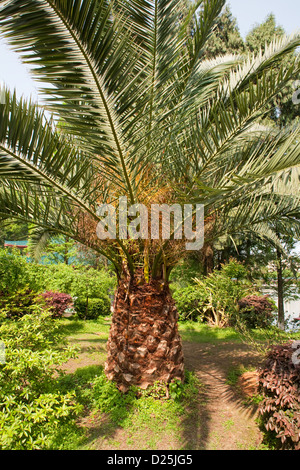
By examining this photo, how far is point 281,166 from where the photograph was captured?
312 cm

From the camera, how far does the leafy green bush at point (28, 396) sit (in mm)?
2885

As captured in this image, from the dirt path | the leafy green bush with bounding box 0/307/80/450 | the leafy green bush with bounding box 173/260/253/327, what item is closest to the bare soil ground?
the dirt path

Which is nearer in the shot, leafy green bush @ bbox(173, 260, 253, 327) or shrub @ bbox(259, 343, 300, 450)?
shrub @ bbox(259, 343, 300, 450)

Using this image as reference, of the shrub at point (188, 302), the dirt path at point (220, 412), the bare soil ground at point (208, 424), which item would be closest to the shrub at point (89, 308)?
the shrub at point (188, 302)

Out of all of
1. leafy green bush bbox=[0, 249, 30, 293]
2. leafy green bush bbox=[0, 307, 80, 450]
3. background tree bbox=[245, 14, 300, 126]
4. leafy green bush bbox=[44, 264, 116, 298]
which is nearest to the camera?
leafy green bush bbox=[0, 307, 80, 450]

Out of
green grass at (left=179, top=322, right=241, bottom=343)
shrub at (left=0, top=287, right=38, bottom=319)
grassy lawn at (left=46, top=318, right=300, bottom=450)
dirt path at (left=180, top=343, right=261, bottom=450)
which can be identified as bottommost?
green grass at (left=179, top=322, right=241, bottom=343)

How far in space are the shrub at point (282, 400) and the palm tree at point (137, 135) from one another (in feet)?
4.59

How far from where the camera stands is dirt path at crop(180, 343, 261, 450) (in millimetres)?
3500

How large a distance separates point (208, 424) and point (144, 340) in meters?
1.29

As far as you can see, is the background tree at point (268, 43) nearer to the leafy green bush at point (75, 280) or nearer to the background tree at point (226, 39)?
the background tree at point (226, 39)

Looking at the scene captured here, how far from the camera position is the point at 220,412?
4.15 m

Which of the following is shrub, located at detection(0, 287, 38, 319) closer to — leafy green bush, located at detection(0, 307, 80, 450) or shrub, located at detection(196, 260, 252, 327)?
leafy green bush, located at detection(0, 307, 80, 450)

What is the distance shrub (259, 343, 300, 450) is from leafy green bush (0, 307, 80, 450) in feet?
6.80

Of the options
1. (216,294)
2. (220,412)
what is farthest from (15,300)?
(216,294)
